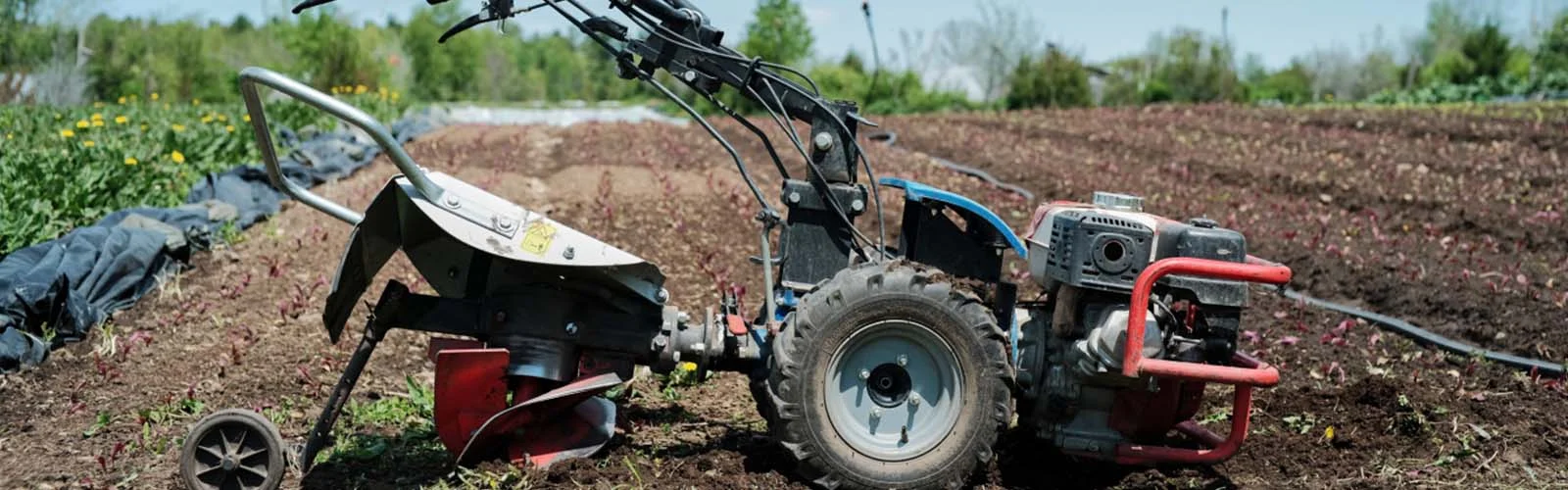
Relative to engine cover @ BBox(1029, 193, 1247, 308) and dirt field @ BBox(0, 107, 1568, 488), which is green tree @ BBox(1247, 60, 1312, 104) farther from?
engine cover @ BBox(1029, 193, 1247, 308)

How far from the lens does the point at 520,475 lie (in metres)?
4.40

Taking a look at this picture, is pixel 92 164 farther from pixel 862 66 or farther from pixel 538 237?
pixel 862 66

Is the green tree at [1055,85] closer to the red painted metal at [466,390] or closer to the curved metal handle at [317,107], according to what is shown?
the red painted metal at [466,390]

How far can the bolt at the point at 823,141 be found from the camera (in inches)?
177

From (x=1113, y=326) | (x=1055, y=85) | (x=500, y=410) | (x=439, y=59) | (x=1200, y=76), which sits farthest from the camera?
(x=439, y=59)

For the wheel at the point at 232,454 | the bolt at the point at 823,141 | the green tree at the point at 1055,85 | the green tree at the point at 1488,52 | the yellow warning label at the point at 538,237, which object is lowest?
the wheel at the point at 232,454

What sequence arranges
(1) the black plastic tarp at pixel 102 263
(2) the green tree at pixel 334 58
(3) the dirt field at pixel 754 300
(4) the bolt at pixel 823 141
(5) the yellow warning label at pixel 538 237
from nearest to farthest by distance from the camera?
(5) the yellow warning label at pixel 538 237 < (4) the bolt at pixel 823 141 < (3) the dirt field at pixel 754 300 < (1) the black plastic tarp at pixel 102 263 < (2) the green tree at pixel 334 58

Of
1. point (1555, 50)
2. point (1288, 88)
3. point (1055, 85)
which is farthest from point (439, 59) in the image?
point (1555, 50)

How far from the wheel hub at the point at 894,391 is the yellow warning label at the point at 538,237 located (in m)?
1.06

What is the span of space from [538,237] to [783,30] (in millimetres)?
36538

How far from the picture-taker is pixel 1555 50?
1225 inches

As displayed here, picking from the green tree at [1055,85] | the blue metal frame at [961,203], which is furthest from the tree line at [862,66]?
the blue metal frame at [961,203]

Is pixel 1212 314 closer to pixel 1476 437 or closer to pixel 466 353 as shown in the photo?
pixel 1476 437

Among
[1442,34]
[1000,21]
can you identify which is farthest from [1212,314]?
[1442,34]
